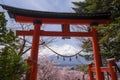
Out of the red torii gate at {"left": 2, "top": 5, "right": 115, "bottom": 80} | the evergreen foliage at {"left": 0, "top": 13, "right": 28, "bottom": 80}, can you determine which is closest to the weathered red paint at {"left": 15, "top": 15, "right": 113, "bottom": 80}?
the red torii gate at {"left": 2, "top": 5, "right": 115, "bottom": 80}

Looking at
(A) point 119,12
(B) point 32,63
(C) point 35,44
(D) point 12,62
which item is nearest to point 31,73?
(B) point 32,63

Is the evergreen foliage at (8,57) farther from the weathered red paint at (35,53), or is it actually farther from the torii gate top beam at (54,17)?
the torii gate top beam at (54,17)

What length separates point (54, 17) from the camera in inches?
310

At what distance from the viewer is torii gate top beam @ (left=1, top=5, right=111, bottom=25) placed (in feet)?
24.9

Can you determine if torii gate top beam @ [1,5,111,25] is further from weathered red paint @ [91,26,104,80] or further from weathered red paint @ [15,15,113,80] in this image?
weathered red paint @ [91,26,104,80]

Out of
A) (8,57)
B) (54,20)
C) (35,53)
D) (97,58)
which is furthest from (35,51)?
(8,57)

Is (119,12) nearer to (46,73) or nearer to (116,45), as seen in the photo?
(116,45)

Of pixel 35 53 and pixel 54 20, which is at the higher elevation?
pixel 54 20

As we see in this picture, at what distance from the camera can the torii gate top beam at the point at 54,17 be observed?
299 inches

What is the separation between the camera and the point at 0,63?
3959 mm

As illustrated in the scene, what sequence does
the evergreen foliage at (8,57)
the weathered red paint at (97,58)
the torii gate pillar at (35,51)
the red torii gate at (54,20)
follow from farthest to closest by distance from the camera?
the weathered red paint at (97,58)
the red torii gate at (54,20)
the torii gate pillar at (35,51)
the evergreen foliage at (8,57)

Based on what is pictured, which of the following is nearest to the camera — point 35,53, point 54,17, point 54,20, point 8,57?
point 8,57

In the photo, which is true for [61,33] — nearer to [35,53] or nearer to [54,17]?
[54,17]

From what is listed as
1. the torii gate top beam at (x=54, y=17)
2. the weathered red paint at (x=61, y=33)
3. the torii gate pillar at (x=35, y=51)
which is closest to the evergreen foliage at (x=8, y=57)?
the torii gate pillar at (x=35, y=51)
